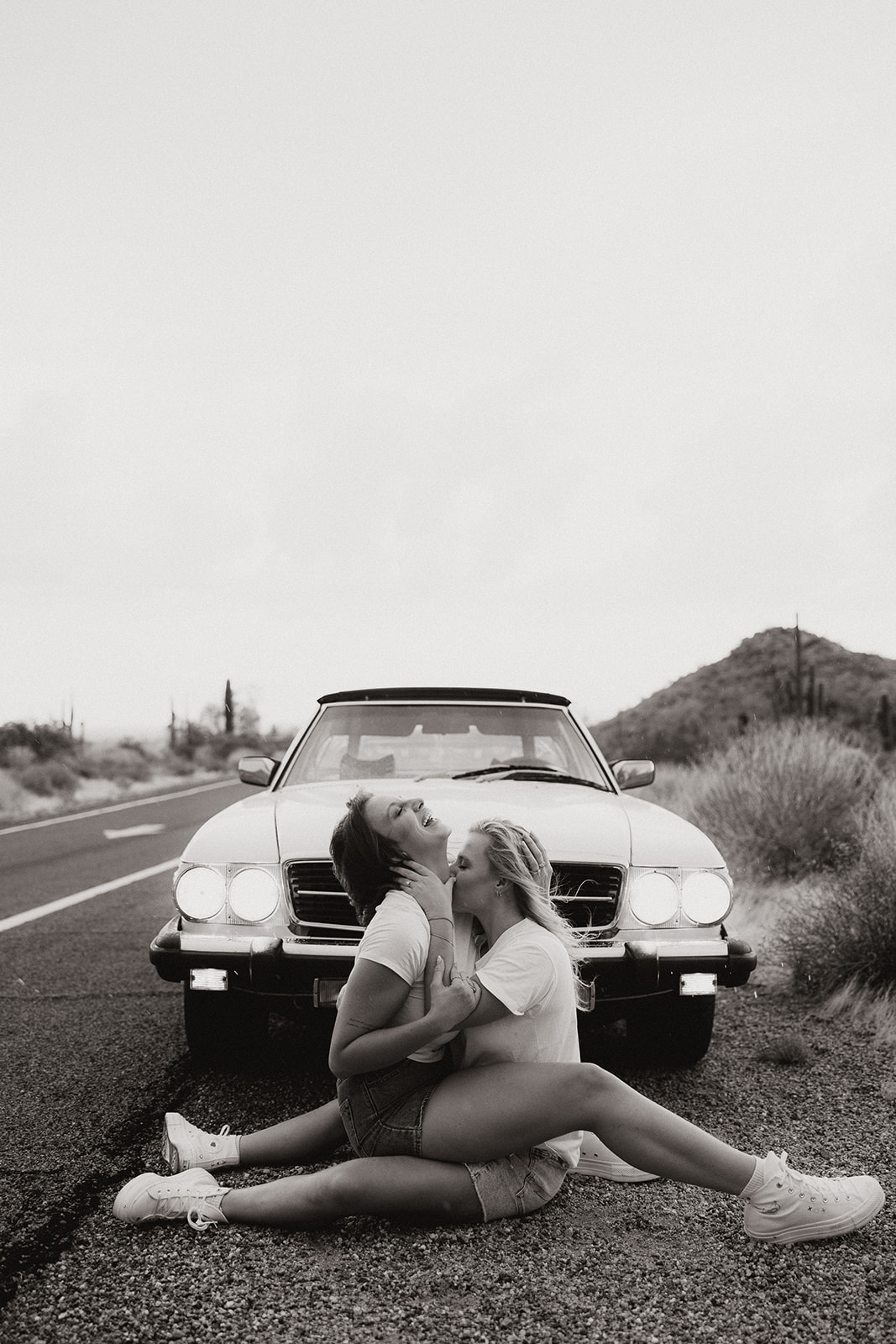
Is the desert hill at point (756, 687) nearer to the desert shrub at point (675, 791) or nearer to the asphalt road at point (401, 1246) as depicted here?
the desert shrub at point (675, 791)

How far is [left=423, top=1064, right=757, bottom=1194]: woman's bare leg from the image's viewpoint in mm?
2670

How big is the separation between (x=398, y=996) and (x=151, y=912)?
226 inches

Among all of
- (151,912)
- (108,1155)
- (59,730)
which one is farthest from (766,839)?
(59,730)

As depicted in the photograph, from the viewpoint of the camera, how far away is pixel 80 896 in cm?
860

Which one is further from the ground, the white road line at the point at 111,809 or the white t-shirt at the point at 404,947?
the white t-shirt at the point at 404,947

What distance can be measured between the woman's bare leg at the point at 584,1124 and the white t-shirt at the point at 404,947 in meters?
0.19

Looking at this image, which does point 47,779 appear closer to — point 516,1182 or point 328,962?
point 328,962

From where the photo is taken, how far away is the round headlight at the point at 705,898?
3852mm

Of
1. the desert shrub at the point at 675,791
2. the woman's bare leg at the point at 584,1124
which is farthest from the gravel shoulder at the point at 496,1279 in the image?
the desert shrub at the point at 675,791

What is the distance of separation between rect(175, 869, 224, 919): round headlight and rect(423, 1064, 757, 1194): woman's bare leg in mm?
1383

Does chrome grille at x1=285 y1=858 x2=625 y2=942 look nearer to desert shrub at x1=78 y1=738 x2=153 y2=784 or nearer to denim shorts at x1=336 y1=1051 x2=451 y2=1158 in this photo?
denim shorts at x1=336 y1=1051 x2=451 y2=1158

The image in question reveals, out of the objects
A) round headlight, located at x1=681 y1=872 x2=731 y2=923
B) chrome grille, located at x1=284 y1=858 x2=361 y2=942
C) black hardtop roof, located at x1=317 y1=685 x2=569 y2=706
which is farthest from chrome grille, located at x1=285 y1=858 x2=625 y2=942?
black hardtop roof, located at x1=317 y1=685 x2=569 y2=706

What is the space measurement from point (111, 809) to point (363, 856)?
16.7m

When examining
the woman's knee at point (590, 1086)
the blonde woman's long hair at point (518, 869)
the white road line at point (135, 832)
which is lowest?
the white road line at point (135, 832)
